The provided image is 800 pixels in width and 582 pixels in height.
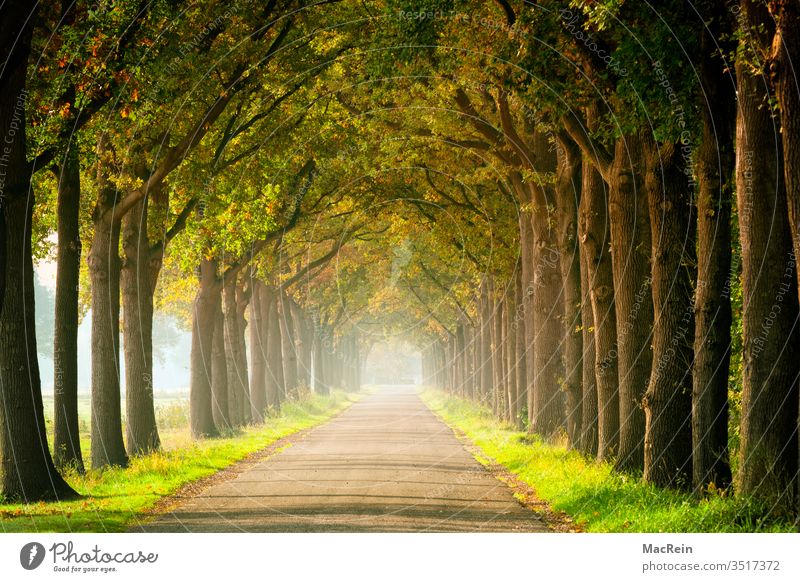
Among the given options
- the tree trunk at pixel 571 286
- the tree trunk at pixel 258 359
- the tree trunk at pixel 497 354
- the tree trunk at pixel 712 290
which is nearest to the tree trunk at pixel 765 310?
the tree trunk at pixel 712 290

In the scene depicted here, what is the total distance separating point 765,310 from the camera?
12586mm

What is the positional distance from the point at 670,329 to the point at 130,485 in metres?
10.4

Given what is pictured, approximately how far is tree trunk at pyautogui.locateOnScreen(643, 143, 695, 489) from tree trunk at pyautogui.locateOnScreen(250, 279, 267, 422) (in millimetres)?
27475

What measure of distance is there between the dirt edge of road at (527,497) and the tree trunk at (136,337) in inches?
338

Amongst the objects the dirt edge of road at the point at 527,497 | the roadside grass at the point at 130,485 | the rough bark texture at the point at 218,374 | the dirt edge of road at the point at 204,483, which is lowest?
the dirt edge of road at the point at 527,497

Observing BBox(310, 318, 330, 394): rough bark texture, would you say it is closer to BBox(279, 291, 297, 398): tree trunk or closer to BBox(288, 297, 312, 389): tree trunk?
BBox(288, 297, 312, 389): tree trunk

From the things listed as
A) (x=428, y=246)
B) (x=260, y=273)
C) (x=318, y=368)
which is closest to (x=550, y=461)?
(x=260, y=273)

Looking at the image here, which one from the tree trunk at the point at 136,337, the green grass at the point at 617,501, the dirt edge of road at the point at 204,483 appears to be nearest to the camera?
the green grass at the point at 617,501

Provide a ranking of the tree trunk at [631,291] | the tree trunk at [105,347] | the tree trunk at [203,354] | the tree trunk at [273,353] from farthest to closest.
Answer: the tree trunk at [273,353] → the tree trunk at [203,354] → the tree trunk at [105,347] → the tree trunk at [631,291]

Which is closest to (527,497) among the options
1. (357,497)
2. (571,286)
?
(357,497)

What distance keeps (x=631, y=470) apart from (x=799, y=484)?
23.1ft

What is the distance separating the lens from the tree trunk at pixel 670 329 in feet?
53.1

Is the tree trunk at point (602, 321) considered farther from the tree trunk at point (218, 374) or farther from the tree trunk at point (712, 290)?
the tree trunk at point (218, 374)

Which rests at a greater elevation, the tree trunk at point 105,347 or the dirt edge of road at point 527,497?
the tree trunk at point 105,347
